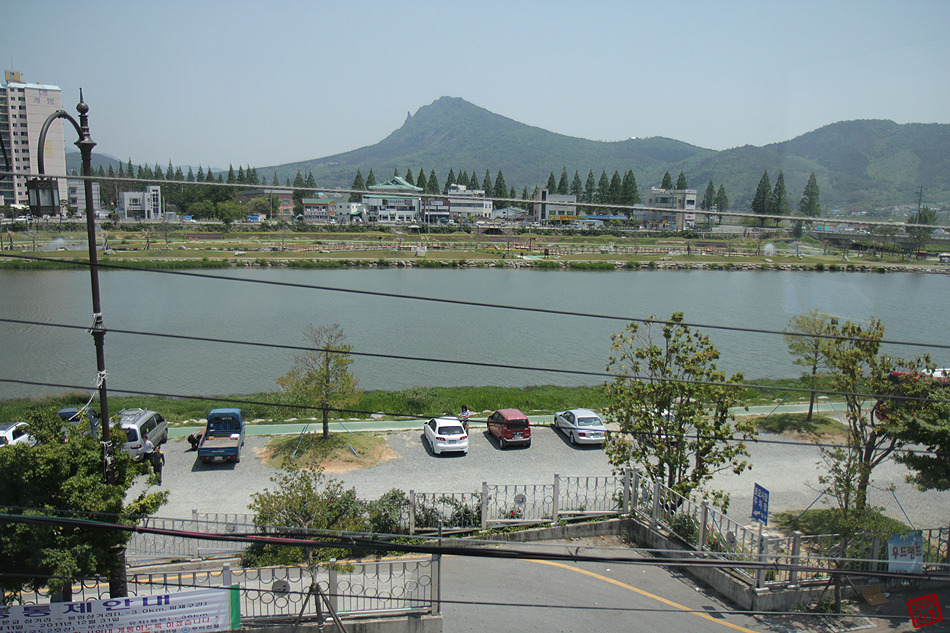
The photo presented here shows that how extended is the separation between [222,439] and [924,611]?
7.74 meters

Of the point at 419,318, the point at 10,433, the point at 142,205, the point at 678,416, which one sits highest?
the point at 142,205

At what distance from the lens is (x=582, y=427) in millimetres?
9477

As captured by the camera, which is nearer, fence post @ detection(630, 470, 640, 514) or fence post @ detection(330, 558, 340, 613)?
fence post @ detection(330, 558, 340, 613)

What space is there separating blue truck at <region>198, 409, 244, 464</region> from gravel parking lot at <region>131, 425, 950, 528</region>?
0.16m

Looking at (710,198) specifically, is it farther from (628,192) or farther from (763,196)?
(763,196)

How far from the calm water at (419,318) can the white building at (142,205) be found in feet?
19.5

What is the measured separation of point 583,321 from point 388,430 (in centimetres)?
1572

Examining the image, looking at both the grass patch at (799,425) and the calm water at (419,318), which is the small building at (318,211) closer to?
the calm water at (419,318)

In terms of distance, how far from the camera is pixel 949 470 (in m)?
5.31

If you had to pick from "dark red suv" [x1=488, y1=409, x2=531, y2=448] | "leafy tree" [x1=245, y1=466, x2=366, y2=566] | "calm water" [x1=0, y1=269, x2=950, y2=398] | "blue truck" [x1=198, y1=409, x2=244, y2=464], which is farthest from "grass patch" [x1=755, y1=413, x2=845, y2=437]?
"blue truck" [x1=198, y1=409, x2=244, y2=464]

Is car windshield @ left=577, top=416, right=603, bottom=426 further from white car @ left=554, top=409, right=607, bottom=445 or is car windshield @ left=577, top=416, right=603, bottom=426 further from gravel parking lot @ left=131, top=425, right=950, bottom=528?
gravel parking lot @ left=131, top=425, right=950, bottom=528

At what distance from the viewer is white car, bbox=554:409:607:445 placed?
9.41 m

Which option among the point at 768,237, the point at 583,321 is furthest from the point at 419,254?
the point at 768,237

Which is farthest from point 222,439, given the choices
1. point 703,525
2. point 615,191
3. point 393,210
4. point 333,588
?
point 393,210
